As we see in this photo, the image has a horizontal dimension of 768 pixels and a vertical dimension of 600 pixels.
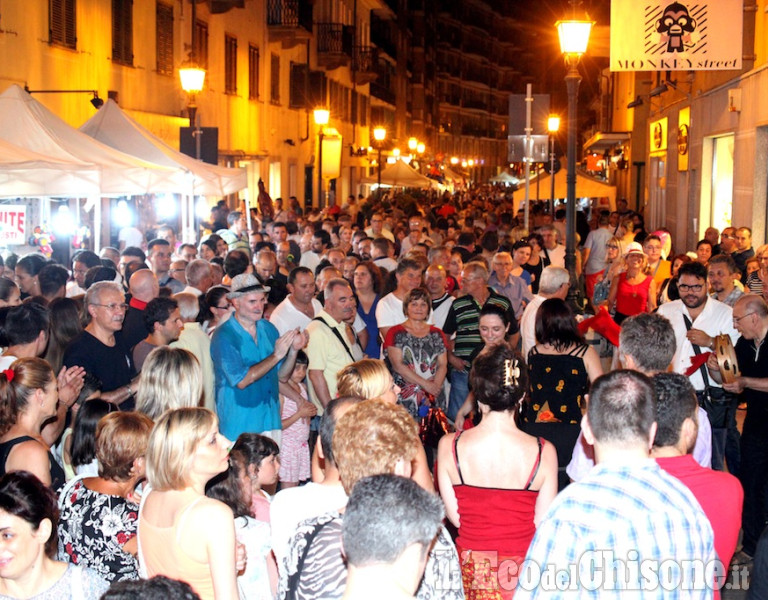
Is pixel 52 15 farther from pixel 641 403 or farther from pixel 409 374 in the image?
pixel 641 403

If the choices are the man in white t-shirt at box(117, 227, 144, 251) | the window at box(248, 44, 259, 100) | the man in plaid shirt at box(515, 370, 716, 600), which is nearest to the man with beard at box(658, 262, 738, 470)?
the man in plaid shirt at box(515, 370, 716, 600)

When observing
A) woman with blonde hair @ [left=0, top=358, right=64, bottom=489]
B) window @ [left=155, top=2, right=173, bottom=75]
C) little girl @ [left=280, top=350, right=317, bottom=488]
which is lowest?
little girl @ [left=280, top=350, right=317, bottom=488]

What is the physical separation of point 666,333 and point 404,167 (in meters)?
29.6

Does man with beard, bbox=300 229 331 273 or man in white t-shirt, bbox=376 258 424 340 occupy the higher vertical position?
man with beard, bbox=300 229 331 273

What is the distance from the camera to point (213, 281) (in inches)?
419

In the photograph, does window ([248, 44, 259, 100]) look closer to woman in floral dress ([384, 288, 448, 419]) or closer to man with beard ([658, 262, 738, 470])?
woman in floral dress ([384, 288, 448, 419])

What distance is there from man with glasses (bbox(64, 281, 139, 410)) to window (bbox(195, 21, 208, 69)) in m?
17.5

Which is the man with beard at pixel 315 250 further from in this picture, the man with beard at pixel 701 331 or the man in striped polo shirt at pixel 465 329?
the man with beard at pixel 701 331

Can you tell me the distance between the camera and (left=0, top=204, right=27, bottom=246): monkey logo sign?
1077cm

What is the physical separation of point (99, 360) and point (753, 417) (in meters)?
4.47

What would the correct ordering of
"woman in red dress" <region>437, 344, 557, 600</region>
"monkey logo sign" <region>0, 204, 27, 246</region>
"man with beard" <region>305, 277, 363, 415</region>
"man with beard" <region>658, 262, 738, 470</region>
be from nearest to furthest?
"woman in red dress" <region>437, 344, 557, 600</region>
"man with beard" <region>658, 262, 738, 470</region>
"man with beard" <region>305, 277, 363, 415</region>
"monkey logo sign" <region>0, 204, 27, 246</region>

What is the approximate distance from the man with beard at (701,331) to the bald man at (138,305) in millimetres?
4098

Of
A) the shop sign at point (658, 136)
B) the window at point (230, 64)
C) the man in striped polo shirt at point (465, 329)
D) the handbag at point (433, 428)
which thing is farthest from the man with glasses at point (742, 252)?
the window at point (230, 64)

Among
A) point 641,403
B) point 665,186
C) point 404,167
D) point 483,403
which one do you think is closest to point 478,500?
point 483,403
